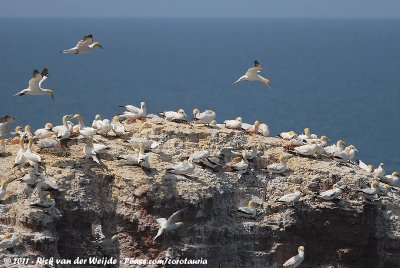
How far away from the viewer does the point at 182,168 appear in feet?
111

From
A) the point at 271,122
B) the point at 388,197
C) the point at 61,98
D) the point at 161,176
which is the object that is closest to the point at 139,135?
the point at 161,176

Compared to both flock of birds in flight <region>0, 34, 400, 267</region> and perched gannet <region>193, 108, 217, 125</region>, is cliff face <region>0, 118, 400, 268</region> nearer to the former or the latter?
flock of birds in flight <region>0, 34, 400, 267</region>

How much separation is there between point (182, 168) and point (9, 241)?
6.68 m

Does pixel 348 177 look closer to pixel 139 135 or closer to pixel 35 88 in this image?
pixel 139 135

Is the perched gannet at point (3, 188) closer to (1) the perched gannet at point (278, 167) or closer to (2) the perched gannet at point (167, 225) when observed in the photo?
(2) the perched gannet at point (167, 225)

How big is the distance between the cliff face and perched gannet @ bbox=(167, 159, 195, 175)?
238mm

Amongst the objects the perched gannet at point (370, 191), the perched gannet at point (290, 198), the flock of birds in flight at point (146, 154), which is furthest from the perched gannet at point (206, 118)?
the perched gannet at point (370, 191)

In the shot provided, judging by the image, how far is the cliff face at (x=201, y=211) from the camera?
32.0 m

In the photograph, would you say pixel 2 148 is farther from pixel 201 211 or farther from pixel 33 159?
pixel 201 211

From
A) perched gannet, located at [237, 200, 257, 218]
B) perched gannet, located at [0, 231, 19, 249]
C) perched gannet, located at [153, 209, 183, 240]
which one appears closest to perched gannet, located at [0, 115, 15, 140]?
perched gannet, located at [0, 231, 19, 249]

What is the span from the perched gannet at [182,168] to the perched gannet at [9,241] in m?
6.08

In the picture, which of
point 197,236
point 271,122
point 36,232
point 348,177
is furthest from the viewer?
point 271,122

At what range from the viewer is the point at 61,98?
153500 mm

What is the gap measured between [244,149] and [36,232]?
8976 mm
